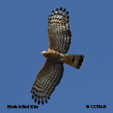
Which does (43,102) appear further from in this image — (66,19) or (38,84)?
(66,19)

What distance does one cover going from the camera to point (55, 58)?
37.0 feet

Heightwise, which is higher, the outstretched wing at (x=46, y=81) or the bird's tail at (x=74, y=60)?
the bird's tail at (x=74, y=60)

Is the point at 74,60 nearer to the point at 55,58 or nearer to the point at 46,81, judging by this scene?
the point at 55,58

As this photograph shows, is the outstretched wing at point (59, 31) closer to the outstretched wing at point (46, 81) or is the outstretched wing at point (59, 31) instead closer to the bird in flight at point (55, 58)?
the bird in flight at point (55, 58)

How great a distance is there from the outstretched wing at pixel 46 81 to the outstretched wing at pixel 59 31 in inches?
23.1

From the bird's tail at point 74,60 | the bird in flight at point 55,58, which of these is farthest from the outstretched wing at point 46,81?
the bird's tail at point 74,60

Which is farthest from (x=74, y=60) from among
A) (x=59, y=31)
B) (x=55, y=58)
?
(x=59, y=31)

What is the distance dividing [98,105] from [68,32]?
8.77 ft

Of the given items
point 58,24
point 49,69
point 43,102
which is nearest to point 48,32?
point 58,24

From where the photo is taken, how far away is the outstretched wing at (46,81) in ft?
38.2

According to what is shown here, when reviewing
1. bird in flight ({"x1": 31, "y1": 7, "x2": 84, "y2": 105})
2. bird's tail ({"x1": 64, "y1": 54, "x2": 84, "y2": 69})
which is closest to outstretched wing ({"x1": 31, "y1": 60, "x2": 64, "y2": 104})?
bird in flight ({"x1": 31, "y1": 7, "x2": 84, "y2": 105})

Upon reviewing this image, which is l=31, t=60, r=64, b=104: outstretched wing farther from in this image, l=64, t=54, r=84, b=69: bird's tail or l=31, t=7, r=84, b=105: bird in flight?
l=64, t=54, r=84, b=69: bird's tail

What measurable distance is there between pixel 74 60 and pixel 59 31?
3.58 feet

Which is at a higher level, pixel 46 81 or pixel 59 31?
pixel 59 31
